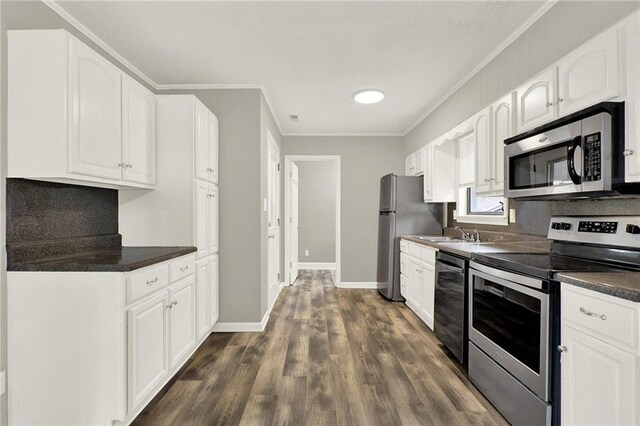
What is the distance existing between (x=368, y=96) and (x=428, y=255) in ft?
5.89

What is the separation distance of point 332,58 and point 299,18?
23.4 inches

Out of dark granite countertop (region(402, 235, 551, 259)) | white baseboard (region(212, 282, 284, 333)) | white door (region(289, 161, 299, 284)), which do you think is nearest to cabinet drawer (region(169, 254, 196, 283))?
white baseboard (region(212, 282, 284, 333))

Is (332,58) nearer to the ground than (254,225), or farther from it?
farther from it

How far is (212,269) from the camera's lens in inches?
120

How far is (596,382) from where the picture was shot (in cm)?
130

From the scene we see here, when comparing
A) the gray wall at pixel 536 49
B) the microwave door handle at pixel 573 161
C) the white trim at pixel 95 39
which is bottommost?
the microwave door handle at pixel 573 161

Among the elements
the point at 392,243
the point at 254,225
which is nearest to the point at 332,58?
the point at 254,225

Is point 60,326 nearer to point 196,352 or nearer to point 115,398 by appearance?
point 115,398

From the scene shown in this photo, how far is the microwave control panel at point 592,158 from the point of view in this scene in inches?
62.7

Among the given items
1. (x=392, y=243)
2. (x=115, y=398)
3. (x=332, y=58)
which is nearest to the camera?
(x=115, y=398)

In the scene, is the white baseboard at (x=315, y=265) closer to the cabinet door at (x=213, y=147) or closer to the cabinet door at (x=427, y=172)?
the cabinet door at (x=427, y=172)

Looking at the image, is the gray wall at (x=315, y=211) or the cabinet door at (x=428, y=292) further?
the gray wall at (x=315, y=211)

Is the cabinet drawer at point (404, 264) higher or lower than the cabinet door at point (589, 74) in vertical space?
lower

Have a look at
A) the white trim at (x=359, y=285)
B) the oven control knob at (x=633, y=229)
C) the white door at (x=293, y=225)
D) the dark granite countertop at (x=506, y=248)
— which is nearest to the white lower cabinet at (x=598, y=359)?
the oven control knob at (x=633, y=229)
